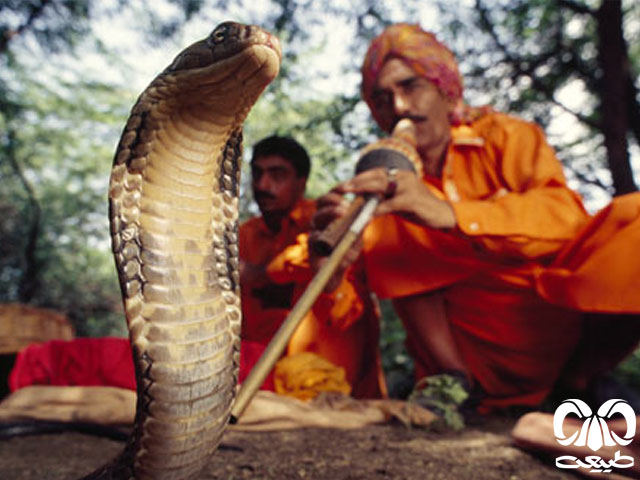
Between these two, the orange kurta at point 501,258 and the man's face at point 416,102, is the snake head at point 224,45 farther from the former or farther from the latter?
the man's face at point 416,102

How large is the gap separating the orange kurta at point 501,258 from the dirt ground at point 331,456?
1.75ft

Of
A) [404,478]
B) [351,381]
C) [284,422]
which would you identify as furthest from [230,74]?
[351,381]

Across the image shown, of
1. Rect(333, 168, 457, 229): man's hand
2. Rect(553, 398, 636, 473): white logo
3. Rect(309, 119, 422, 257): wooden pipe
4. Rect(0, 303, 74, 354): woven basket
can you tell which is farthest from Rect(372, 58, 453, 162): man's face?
Rect(0, 303, 74, 354): woven basket

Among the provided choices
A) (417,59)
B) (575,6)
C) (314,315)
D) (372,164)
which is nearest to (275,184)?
(314,315)

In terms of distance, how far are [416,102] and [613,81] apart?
6.81 ft

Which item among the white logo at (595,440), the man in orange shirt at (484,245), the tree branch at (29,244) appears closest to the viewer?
the white logo at (595,440)

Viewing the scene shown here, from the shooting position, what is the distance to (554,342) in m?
2.30

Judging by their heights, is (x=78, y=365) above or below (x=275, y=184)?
below

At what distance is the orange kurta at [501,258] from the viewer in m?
2.06

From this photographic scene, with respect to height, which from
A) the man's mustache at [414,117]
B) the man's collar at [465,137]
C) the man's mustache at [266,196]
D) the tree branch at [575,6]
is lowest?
the man's mustache at [266,196]

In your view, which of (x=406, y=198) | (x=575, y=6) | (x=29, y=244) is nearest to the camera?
(x=406, y=198)

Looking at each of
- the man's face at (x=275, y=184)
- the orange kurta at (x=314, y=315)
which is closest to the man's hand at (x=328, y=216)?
the orange kurta at (x=314, y=315)

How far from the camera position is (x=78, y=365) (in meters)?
2.21

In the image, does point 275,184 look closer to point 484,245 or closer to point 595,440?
point 484,245
